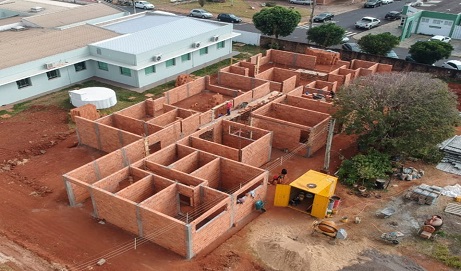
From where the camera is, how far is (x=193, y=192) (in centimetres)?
2048

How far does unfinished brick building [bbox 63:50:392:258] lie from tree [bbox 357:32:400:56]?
167 inches

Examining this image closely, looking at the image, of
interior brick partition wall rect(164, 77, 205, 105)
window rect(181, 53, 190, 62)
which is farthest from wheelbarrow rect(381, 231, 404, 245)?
window rect(181, 53, 190, 62)

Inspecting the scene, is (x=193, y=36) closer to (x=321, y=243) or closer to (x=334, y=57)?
(x=334, y=57)

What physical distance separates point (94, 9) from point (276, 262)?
4470 centimetres

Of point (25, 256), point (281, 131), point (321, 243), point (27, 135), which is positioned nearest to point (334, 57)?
point (281, 131)

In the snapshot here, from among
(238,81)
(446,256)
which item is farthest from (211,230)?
(238,81)

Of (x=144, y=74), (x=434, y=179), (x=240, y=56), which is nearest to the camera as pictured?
(x=434, y=179)

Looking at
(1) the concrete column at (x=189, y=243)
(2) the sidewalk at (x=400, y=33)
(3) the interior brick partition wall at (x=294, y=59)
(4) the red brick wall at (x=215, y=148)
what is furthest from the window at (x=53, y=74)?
(2) the sidewalk at (x=400, y=33)

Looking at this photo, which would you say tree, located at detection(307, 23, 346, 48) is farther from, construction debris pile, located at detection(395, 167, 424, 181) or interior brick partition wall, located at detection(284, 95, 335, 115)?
construction debris pile, located at detection(395, 167, 424, 181)

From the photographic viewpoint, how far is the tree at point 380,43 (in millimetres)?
42000

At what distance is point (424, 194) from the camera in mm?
22406

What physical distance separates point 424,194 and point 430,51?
75.4 feet

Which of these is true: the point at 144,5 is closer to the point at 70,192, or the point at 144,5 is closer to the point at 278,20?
the point at 278,20

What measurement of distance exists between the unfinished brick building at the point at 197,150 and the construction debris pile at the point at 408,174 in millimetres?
5593
